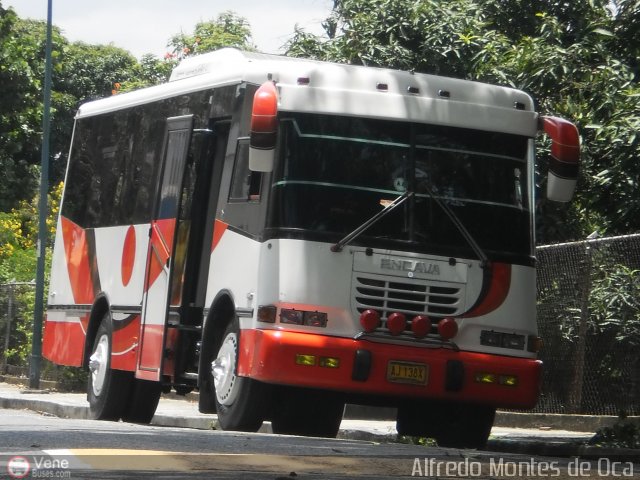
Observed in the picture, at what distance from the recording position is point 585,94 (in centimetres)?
1789

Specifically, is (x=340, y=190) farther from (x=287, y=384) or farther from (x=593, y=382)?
(x=593, y=382)

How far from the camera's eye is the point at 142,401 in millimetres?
16500

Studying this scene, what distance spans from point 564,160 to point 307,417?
3442mm

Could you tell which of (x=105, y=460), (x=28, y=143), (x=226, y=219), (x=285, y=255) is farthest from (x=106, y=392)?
(x=28, y=143)

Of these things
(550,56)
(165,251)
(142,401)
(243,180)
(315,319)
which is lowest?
(142,401)

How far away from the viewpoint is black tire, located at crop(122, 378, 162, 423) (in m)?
16.5

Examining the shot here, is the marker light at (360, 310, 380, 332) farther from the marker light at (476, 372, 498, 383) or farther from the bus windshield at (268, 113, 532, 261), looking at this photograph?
the marker light at (476, 372, 498, 383)

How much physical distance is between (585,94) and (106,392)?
6481mm

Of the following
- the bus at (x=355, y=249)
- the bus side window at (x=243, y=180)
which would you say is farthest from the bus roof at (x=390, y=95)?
the bus side window at (x=243, y=180)

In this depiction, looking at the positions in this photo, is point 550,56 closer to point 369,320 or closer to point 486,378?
point 486,378

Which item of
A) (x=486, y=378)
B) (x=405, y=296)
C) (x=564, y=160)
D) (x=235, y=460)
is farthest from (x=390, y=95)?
(x=235, y=460)

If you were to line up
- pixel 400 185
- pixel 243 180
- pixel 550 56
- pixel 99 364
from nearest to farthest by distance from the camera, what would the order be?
1. pixel 400 185
2. pixel 243 180
3. pixel 99 364
4. pixel 550 56

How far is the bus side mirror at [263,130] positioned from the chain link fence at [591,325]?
4874mm

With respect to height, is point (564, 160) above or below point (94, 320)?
above
